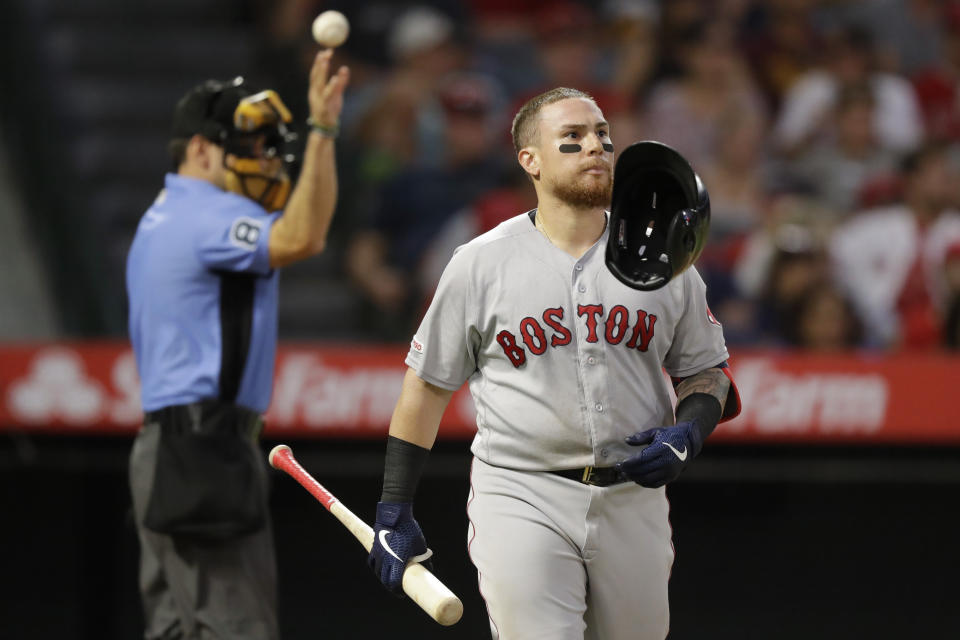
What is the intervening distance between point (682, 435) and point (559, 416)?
0.29m

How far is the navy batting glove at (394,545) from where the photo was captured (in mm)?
3150

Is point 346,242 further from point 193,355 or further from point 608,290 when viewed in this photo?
point 608,290

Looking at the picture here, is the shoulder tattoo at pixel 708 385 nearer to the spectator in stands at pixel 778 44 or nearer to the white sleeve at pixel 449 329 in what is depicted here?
the white sleeve at pixel 449 329

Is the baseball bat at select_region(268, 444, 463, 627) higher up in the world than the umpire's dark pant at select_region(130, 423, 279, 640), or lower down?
higher up

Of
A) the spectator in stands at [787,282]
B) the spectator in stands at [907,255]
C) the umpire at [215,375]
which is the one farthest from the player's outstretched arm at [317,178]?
the spectator in stands at [907,255]

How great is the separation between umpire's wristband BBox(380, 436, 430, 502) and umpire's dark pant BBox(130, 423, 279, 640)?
2.73 feet

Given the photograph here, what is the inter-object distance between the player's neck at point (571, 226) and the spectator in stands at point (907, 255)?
145 inches

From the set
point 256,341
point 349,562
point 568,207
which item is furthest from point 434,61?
point 568,207

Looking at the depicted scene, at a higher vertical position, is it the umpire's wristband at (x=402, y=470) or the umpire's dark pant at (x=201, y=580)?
the umpire's wristband at (x=402, y=470)

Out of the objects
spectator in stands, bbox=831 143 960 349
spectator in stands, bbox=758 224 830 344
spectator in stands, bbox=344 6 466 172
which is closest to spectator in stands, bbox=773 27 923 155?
spectator in stands, bbox=831 143 960 349

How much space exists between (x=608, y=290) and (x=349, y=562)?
2964 millimetres

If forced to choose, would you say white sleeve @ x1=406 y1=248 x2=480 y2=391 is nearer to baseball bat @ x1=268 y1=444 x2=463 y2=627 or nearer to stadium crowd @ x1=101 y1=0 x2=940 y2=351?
baseball bat @ x1=268 y1=444 x2=463 y2=627

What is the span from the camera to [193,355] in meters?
3.90

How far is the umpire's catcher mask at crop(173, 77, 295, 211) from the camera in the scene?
160 inches
